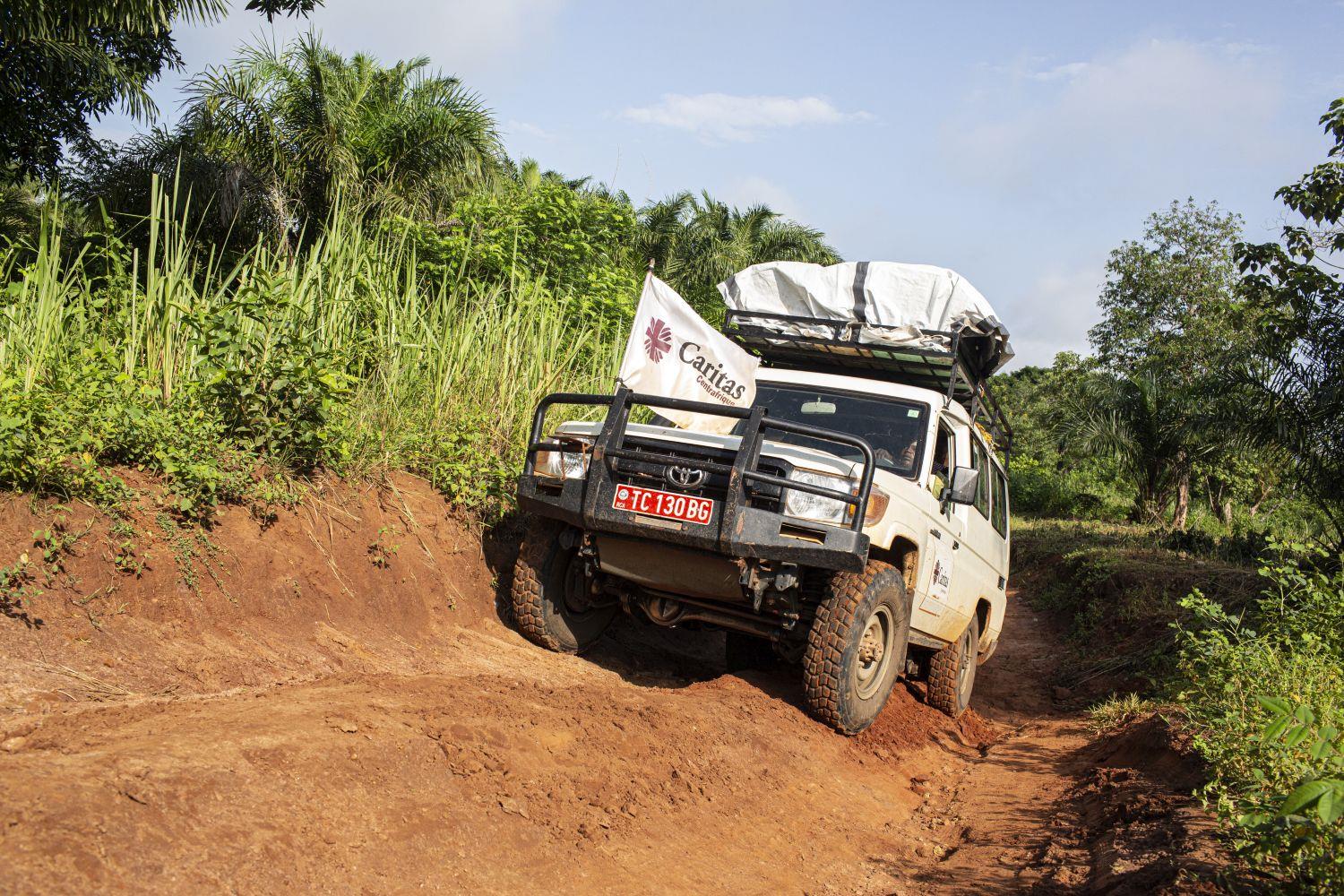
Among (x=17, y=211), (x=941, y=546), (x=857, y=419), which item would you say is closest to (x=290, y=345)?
(x=857, y=419)

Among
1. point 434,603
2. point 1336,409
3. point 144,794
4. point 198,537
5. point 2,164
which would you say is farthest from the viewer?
point 2,164

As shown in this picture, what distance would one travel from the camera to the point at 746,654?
22.9ft

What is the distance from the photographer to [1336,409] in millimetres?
10805

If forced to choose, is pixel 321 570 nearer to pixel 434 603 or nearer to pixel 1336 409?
pixel 434 603

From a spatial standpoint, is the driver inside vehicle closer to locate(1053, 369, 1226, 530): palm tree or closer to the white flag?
the white flag

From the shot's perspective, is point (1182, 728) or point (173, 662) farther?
point (1182, 728)

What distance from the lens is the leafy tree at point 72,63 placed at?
9.57m

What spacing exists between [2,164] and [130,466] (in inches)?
388

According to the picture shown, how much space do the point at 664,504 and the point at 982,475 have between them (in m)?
3.43

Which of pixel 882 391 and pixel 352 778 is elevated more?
pixel 882 391

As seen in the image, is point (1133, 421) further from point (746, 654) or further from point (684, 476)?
point (684, 476)

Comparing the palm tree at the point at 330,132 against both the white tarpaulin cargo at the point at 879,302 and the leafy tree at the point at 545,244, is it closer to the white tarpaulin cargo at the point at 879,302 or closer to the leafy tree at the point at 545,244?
the leafy tree at the point at 545,244

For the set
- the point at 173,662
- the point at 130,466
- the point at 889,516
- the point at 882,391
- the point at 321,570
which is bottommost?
the point at 173,662

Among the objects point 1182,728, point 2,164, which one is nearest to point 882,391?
point 1182,728
